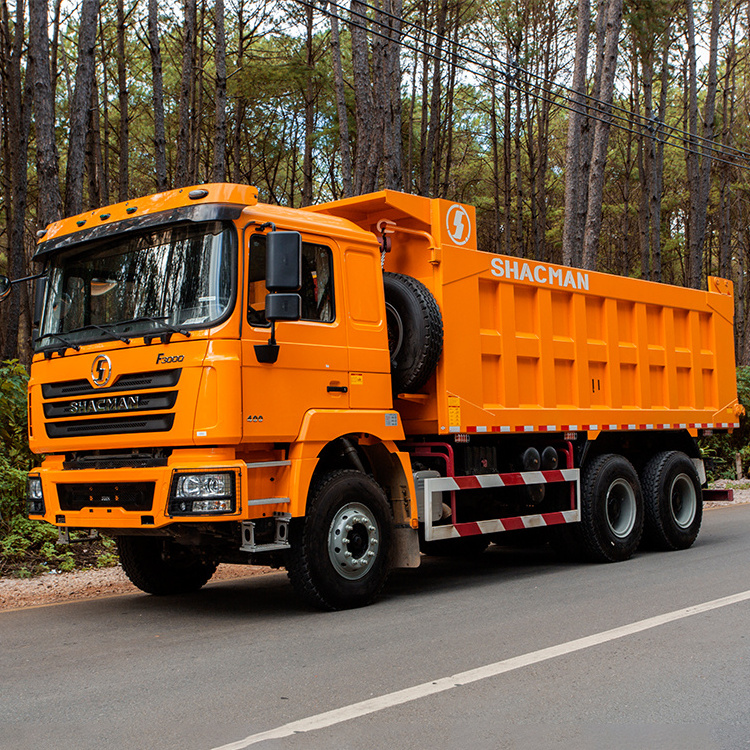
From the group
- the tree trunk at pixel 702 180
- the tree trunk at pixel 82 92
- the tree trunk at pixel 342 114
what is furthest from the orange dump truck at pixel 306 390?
the tree trunk at pixel 702 180

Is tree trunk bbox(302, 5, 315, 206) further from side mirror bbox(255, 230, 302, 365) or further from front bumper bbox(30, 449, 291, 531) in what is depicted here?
side mirror bbox(255, 230, 302, 365)

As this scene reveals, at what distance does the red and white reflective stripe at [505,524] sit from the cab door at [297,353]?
1636 millimetres

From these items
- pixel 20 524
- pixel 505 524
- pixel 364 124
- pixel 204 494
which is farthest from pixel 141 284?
pixel 364 124

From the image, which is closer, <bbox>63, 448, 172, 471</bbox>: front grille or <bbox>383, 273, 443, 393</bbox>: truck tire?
<bbox>63, 448, 172, 471</bbox>: front grille

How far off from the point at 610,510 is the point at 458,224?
3.81 m

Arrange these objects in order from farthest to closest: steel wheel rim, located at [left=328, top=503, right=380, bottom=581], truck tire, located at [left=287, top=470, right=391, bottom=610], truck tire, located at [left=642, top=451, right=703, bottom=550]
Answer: truck tire, located at [left=642, top=451, right=703, bottom=550] → steel wheel rim, located at [left=328, top=503, right=380, bottom=581] → truck tire, located at [left=287, top=470, right=391, bottom=610]

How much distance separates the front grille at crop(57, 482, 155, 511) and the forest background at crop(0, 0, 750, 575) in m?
2.64

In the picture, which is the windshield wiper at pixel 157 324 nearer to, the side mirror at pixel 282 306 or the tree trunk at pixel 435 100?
the side mirror at pixel 282 306

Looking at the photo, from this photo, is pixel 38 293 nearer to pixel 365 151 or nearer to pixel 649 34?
pixel 365 151

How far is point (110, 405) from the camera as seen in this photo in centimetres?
701

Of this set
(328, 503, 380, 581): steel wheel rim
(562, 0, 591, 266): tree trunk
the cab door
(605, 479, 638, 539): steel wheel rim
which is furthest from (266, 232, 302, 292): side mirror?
(562, 0, 591, 266): tree trunk

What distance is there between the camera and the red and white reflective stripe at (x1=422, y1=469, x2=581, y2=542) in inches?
320

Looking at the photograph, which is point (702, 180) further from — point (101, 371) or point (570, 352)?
point (101, 371)

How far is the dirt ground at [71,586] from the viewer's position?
8.43 metres
